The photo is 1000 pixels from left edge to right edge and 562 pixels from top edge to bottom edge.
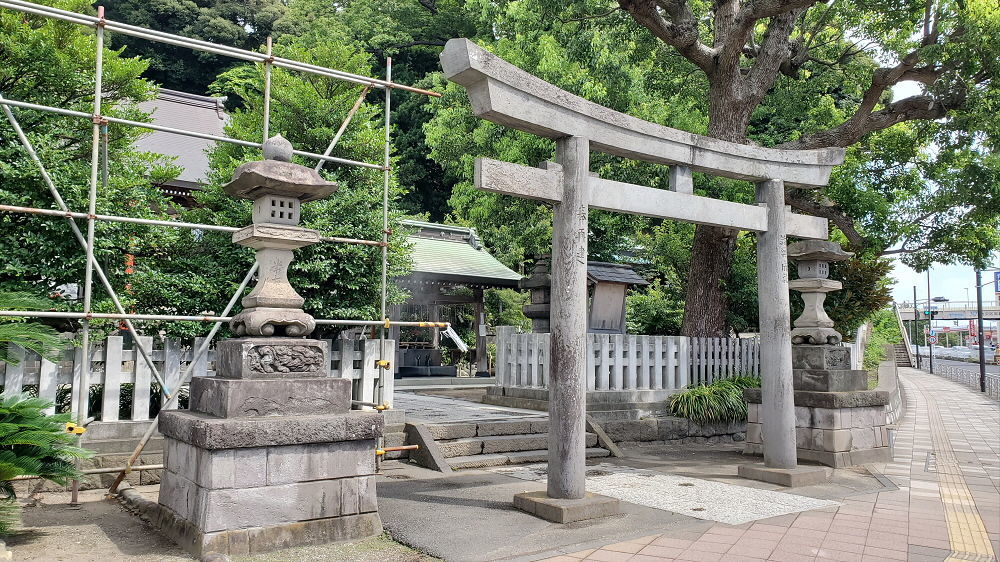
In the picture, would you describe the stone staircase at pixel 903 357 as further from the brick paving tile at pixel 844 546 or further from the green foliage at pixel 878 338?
the brick paving tile at pixel 844 546

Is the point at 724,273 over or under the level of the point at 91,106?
under

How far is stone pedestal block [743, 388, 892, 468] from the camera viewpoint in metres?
8.62

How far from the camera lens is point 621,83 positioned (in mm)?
15266

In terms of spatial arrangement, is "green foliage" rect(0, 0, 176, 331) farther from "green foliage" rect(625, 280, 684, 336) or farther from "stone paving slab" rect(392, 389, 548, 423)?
"green foliage" rect(625, 280, 684, 336)

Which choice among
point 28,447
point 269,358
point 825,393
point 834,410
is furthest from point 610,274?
point 28,447

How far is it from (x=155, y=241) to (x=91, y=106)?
1713 mm

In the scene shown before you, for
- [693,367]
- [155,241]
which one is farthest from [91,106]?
[693,367]

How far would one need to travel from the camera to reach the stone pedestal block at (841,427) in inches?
340

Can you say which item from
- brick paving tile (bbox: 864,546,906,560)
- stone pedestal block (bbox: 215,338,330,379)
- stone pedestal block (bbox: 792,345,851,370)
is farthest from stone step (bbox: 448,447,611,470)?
brick paving tile (bbox: 864,546,906,560)

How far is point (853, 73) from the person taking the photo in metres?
14.8

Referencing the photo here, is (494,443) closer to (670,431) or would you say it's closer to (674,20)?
(670,431)

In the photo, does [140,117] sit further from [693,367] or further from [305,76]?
[693,367]

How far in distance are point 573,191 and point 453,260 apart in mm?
13660

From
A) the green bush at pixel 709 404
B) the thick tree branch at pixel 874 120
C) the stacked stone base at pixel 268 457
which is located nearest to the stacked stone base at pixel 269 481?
the stacked stone base at pixel 268 457
